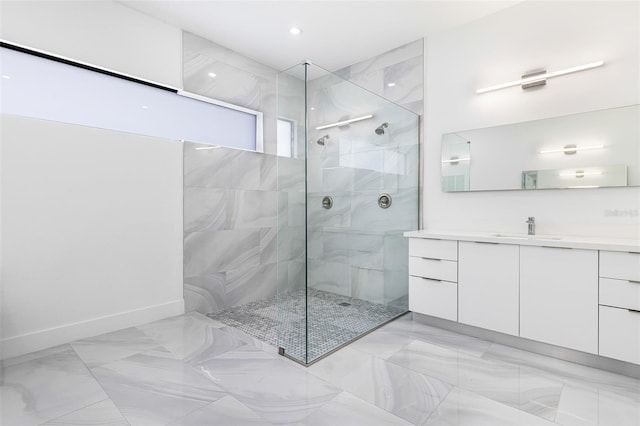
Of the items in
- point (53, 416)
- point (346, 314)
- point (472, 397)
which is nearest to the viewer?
point (53, 416)

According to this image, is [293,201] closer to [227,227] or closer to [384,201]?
[384,201]

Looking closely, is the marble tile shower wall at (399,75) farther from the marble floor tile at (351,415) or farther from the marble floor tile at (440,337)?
the marble floor tile at (351,415)

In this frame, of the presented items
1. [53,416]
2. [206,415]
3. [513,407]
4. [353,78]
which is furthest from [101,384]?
[353,78]

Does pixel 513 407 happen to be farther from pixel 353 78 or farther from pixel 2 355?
pixel 353 78

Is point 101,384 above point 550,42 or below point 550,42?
below

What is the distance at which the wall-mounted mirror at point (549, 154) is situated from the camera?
2.20m

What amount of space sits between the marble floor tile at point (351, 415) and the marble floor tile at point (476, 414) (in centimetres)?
18

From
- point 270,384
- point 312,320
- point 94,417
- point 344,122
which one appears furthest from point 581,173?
point 94,417

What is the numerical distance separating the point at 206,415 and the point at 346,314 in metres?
1.51

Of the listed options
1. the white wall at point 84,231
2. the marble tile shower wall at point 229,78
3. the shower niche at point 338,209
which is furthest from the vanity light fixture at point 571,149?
the white wall at point 84,231

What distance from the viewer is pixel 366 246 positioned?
9.21ft

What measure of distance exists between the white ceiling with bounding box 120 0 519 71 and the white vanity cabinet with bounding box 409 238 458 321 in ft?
6.63

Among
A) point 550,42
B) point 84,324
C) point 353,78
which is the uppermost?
point 353,78

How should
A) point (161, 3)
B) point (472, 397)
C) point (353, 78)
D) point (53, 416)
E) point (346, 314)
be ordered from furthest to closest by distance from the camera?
point (353, 78)
point (346, 314)
point (161, 3)
point (472, 397)
point (53, 416)
